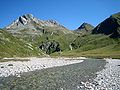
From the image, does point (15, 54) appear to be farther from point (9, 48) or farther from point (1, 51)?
point (1, 51)

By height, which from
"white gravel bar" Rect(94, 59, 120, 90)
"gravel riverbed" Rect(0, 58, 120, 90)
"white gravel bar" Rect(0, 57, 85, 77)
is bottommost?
"white gravel bar" Rect(94, 59, 120, 90)

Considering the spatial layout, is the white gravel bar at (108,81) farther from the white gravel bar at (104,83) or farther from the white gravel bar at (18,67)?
the white gravel bar at (18,67)

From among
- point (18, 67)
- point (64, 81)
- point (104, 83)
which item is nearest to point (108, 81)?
point (104, 83)

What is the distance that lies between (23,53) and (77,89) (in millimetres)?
125441

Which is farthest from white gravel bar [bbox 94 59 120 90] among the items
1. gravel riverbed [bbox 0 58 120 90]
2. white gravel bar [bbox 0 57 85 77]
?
white gravel bar [bbox 0 57 85 77]

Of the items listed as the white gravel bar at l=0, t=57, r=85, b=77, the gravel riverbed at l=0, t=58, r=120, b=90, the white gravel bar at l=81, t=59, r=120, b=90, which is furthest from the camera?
the white gravel bar at l=0, t=57, r=85, b=77

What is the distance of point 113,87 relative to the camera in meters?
26.2

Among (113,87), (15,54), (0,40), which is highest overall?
(0,40)

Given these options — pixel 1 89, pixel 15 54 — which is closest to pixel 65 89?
pixel 1 89

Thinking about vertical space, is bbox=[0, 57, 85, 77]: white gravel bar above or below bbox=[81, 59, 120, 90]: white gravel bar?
above

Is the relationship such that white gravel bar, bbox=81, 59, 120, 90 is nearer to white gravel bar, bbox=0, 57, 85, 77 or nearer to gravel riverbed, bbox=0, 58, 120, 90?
gravel riverbed, bbox=0, 58, 120, 90

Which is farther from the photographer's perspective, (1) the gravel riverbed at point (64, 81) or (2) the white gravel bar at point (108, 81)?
(1) the gravel riverbed at point (64, 81)

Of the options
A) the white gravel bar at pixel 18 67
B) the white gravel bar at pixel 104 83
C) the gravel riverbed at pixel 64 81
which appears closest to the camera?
the white gravel bar at pixel 104 83

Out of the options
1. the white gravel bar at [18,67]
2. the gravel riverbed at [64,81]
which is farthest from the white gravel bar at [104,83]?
the white gravel bar at [18,67]
